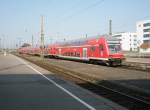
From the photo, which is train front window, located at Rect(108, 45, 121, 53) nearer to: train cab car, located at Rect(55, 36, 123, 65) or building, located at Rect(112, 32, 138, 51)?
train cab car, located at Rect(55, 36, 123, 65)

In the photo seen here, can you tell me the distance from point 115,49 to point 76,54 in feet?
41.7

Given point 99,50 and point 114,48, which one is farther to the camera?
point 99,50

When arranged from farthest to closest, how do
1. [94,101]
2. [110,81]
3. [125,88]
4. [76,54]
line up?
[76,54]
[110,81]
[125,88]
[94,101]

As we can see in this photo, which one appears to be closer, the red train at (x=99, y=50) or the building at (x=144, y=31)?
the red train at (x=99, y=50)

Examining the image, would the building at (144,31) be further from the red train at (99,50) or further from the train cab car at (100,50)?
the train cab car at (100,50)

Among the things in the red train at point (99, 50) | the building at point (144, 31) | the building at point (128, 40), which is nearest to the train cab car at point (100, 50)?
the red train at point (99, 50)

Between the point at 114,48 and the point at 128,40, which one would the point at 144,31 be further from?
the point at 114,48

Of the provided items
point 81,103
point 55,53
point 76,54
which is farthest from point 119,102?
point 55,53

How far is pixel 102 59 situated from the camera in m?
35.9

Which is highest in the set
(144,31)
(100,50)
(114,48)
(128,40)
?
(144,31)

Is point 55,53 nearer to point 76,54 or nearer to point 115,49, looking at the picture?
point 76,54

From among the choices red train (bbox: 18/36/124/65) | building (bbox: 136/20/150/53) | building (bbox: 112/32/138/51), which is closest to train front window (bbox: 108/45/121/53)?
red train (bbox: 18/36/124/65)

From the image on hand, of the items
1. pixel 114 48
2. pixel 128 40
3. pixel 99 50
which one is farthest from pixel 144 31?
pixel 114 48

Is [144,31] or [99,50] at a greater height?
[144,31]
